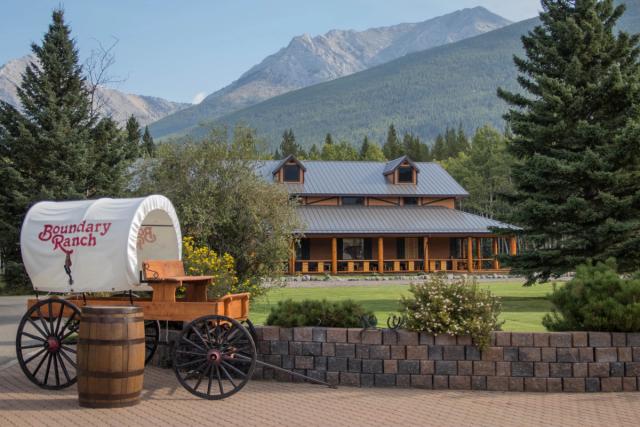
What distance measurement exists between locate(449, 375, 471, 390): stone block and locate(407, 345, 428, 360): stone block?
0.46 m

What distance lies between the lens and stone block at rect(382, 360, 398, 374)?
30.2 ft

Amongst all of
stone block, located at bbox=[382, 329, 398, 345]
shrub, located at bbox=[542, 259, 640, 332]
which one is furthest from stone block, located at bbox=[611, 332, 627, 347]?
stone block, located at bbox=[382, 329, 398, 345]

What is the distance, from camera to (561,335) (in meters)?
9.02

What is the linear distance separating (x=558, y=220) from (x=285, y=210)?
804cm

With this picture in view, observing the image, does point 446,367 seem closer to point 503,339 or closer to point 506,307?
point 503,339

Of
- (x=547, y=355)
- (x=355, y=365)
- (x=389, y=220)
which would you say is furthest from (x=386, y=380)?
(x=389, y=220)

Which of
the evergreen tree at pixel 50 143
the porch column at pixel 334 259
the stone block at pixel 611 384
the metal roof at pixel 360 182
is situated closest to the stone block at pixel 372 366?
the stone block at pixel 611 384

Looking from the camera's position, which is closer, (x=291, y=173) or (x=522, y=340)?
(x=522, y=340)

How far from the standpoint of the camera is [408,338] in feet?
30.2

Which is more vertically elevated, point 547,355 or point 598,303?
point 598,303

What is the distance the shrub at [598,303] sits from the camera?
9.02m

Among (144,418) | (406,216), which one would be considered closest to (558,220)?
(144,418)

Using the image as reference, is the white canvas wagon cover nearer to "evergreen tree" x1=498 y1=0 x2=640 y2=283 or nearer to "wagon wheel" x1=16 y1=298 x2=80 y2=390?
"wagon wheel" x1=16 y1=298 x2=80 y2=390

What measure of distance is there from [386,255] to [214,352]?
3357 cm
